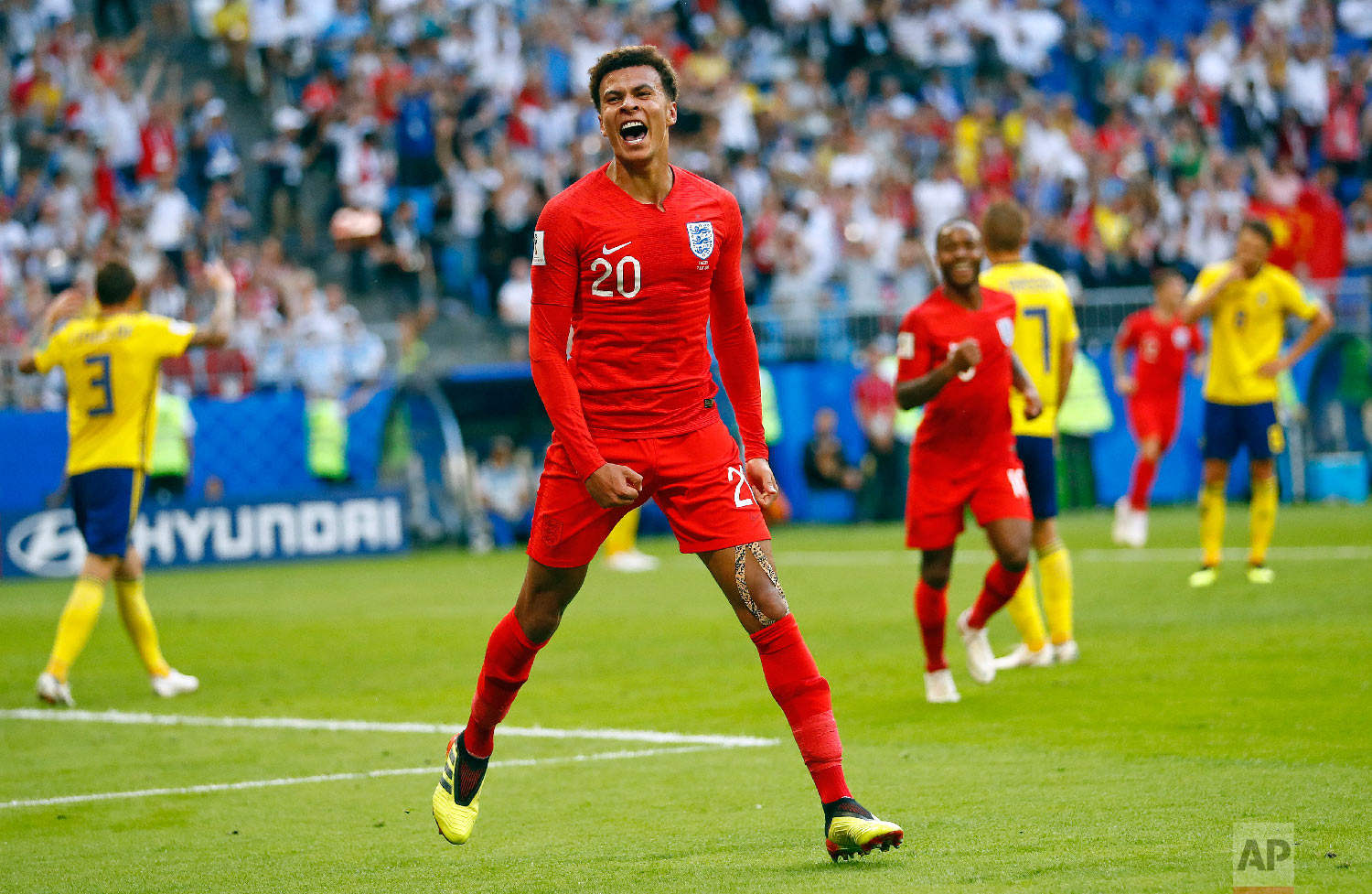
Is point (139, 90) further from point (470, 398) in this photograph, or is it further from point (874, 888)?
point (874, 888)

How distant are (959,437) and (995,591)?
82cm

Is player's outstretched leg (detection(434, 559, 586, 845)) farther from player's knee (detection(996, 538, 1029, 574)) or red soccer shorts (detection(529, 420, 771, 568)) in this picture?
player's knee (detection(996, 538, 1029, 574))

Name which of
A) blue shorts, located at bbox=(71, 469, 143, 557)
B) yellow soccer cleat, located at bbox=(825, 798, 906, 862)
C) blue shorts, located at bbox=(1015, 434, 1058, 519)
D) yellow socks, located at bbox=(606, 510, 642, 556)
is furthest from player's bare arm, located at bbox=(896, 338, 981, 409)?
yellow socks, located at bbox=(606, 510, 642, 556)

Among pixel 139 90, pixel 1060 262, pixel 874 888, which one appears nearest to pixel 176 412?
pixel 139 90

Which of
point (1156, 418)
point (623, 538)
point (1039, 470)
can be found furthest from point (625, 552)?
point (1039, 470)

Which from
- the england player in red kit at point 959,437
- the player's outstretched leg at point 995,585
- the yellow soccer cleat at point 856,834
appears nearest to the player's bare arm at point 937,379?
the england player in red kit at point 959,437

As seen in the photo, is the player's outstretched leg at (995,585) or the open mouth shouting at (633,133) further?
the player's outstretched leg at (995,585)

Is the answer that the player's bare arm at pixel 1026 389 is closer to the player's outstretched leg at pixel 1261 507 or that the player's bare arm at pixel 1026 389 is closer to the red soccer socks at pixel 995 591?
the red soccer socks at pixel 995 591

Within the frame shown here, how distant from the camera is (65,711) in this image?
9.74 meters

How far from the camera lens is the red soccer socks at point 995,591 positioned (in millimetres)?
8625

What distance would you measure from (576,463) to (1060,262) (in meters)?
20.5

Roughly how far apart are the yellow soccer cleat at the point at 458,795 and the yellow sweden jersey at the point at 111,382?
5.16 metres

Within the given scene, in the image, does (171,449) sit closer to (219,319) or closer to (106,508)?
(106,508)

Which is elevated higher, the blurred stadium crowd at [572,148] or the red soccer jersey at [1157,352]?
the blurred stadium crowd at [572,148]
